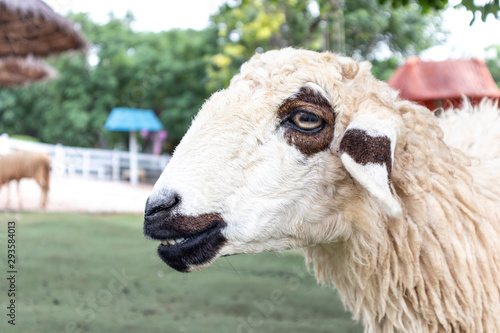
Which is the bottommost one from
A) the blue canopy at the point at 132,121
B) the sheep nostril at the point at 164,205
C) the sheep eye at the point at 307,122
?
the blue canopy at the point at 132,121

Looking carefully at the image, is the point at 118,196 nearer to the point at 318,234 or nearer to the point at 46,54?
the point at 46,54

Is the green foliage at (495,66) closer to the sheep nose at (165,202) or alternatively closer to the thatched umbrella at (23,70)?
the thatched umbrella at (23,70)

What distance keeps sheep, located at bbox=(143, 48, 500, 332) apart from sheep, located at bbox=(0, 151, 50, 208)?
842 cm

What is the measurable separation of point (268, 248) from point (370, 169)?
18.8 inches

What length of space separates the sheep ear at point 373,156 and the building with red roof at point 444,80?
5525 millimetres

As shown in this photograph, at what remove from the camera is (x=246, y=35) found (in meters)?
12.9

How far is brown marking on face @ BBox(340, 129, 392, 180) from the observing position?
1.53 m

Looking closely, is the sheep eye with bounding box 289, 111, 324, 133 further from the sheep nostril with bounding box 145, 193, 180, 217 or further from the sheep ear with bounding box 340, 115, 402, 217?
the sheep nostril with bounding box 145, 193, 180, 217

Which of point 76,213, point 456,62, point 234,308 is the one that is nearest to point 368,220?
point 234,308

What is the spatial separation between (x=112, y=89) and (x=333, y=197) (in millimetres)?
19973

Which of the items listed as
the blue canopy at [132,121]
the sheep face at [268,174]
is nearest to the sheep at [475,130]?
the sheep face at [268,174]

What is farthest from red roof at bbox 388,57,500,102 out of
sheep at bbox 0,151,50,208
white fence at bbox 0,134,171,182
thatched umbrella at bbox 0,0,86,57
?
white fence at bbox 0,134,171,182

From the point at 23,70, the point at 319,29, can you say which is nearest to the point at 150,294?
the point at 23,70

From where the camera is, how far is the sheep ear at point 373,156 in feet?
4.95
